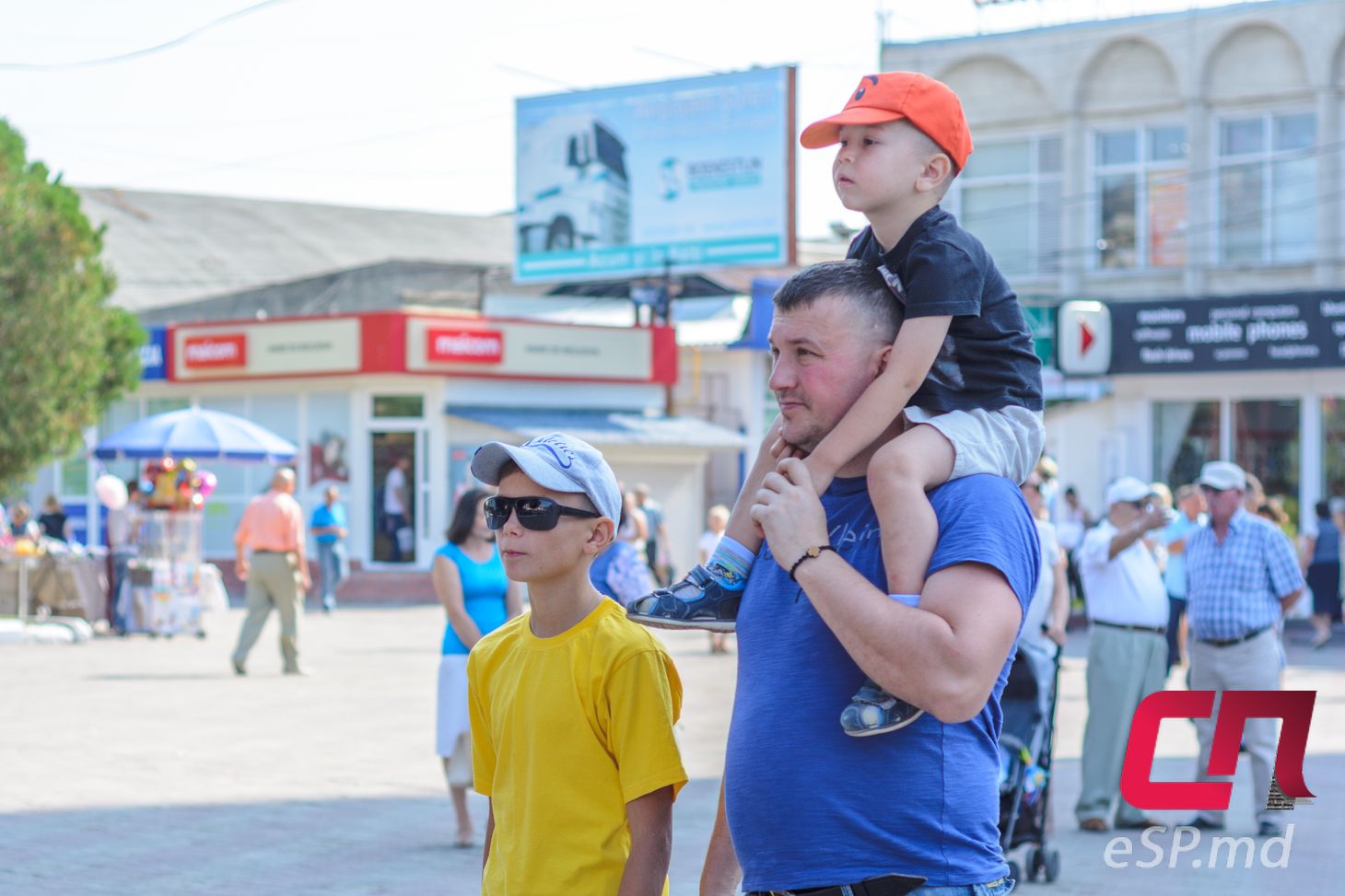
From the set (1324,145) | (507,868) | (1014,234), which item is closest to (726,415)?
(1014,234)

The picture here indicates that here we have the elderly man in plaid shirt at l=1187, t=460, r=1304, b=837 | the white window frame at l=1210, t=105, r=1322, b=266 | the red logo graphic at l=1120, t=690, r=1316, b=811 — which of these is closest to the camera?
the red logo graphic at l=1120, t=690, r=1316, b=811

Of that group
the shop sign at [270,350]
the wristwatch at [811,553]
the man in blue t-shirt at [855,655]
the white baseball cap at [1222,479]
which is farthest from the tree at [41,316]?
the wristwatch at [811,553]

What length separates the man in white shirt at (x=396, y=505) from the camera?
33.0m

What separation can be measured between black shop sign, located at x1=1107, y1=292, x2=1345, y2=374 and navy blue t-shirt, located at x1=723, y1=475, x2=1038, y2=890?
26676mm

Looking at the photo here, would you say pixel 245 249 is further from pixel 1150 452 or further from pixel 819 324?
pixel 819 324

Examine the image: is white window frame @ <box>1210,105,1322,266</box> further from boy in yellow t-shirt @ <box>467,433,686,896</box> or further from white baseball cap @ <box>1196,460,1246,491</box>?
boy in yellow t-shirt @ <box>467,433,686,896</box>

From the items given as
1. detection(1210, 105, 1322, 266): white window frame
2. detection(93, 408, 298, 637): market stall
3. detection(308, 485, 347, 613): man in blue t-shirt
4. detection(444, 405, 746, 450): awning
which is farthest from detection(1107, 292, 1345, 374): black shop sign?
detection(93, 408, 298, 637): market stall

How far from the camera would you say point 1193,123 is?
31828mm

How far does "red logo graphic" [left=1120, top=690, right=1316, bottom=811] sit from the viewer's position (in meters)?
8.76

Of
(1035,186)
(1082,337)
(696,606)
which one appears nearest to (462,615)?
(696,606)

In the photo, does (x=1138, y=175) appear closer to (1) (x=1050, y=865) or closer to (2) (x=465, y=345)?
(2) (x=465, y=345)

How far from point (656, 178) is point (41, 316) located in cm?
1530

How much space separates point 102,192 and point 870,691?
55.8 meters

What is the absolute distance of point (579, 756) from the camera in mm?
3594
